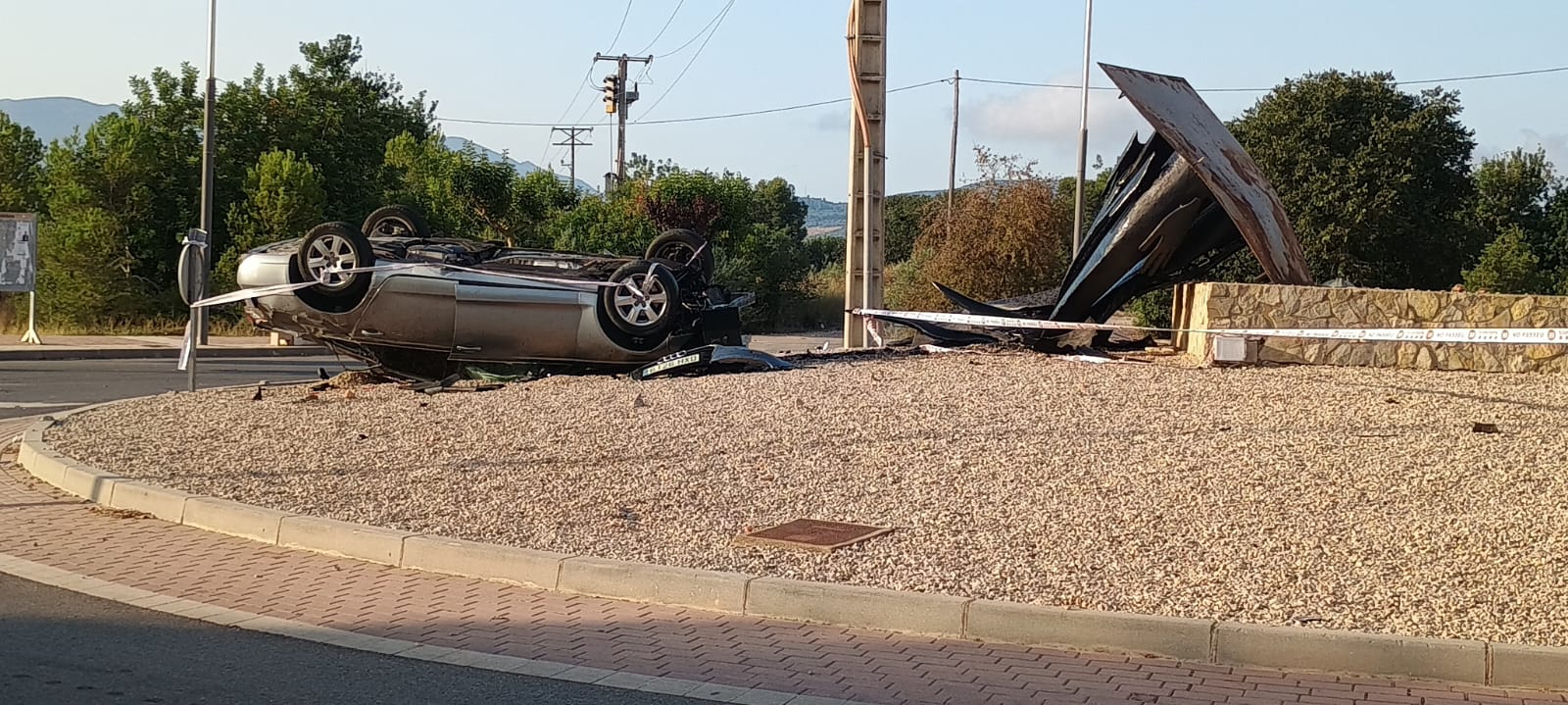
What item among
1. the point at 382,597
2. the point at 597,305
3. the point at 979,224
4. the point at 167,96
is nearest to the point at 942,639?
the point at 382,597

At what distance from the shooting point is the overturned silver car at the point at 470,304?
1338cm

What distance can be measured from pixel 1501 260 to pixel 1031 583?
130 feet

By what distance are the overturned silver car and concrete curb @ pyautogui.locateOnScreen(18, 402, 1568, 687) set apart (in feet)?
17.0

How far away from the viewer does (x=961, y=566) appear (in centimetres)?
696

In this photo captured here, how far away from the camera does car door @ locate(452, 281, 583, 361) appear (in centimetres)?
1348

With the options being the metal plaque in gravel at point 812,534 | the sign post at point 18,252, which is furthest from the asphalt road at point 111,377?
the metal plaque in gravel at point 812,534

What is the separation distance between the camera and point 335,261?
43.8 ft

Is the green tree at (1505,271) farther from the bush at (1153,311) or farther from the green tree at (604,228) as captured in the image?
the green tree at (604,228)

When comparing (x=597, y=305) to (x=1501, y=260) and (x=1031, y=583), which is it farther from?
(x=1501, y=260)

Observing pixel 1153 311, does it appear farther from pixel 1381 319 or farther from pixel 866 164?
pixel 1381 319

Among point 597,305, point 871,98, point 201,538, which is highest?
point 871,98

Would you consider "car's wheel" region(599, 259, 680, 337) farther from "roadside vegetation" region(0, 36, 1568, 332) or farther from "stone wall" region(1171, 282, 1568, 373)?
"roadside vegetation" region(0, 36, 1568, 332)

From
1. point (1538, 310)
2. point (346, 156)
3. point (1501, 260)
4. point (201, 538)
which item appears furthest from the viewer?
point (1501, 260)

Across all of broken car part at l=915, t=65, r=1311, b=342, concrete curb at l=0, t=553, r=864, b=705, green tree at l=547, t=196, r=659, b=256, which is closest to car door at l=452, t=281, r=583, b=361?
broken car part at l=915, t=65, r=1311, b=342
